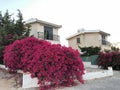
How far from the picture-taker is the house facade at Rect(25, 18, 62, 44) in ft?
83.7

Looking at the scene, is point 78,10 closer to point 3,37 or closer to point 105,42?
point 3,37

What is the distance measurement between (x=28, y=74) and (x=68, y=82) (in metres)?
2.54

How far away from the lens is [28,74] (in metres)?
10.8

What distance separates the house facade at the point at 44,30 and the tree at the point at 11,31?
17.1 ft

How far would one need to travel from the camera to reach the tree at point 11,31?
16938 mm

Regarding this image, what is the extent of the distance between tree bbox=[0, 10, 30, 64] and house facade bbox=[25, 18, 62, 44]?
5.20 metres

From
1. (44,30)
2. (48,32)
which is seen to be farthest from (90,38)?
(44,30)

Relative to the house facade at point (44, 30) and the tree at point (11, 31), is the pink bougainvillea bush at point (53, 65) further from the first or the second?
the house facade at point (44, 30)

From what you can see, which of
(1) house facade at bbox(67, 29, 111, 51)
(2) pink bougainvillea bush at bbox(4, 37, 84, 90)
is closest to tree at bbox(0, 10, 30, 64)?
(2) pink bougainvillea bush at bbox(4, 37, 84, 90)

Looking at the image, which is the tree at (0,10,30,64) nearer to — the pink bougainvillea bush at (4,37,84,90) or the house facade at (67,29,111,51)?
the pink bougainvillea bush at (4,37,84,90)

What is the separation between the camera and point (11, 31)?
18.5 meters

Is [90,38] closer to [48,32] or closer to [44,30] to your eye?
[48,32]

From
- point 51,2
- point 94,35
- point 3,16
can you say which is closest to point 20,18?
point 3,16

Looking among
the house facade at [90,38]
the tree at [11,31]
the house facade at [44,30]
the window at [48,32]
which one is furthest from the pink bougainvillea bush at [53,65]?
the house facade at [90,38]
